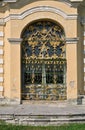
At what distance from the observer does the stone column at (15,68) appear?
17.0 meters

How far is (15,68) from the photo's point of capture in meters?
17.0

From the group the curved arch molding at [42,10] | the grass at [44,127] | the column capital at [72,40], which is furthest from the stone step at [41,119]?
the curved arch molding at [42,10]

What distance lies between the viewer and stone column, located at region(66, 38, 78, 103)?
55.8 feet

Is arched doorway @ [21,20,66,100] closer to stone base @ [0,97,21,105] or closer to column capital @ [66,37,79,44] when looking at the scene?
column capital @ [66,37,79,44]

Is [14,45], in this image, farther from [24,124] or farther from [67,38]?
[24,124]

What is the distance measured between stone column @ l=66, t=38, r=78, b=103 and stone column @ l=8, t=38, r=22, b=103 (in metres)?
1.95

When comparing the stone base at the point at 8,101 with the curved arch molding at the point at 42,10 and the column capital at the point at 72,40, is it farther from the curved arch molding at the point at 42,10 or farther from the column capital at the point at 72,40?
the curved arch molding at the point at 42,10

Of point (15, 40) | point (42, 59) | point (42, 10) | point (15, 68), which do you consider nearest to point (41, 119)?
point (15, 68)

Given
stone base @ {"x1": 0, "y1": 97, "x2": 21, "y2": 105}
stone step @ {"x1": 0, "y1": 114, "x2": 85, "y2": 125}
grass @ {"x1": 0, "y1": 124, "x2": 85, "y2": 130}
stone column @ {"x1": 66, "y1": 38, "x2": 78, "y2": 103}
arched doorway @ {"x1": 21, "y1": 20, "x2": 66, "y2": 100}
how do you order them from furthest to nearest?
1. arched doorway @ {"x1": 21, "y1": 20, "x2": 66, "y2": 100}
2. stone column @ {"x1": 66, "y1": 38, "x2": 78, "y2": 103}
3. stone base @ {"x1": 0, "y1": 97, "x2": 21, "y2": 105}
4. stone step @ {"x1": 0, "y1": 114, "x2": 85, "y2": 125}
5. grass @ {"x1": 0, "y1": 124, "x2": 85, "y2": 130}

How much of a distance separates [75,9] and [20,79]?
140 inches

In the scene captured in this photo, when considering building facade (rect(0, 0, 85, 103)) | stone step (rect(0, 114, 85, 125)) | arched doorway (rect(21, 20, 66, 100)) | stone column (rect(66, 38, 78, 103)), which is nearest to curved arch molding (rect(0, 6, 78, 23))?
building facade (rect(0, 0, 85, 103))

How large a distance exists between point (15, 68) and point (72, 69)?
227 cm

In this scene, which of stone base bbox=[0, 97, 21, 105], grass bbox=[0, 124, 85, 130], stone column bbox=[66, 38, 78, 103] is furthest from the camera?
stone column bbox=[66, 38, 78, 103]

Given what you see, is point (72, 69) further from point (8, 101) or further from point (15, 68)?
point (8, 101)
